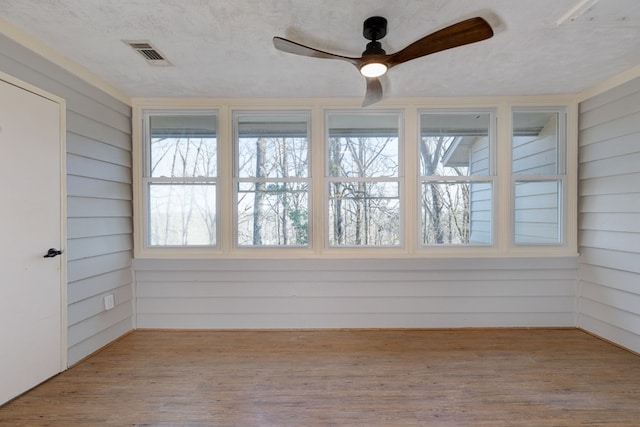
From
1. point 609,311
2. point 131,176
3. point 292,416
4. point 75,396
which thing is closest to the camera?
point 292,416

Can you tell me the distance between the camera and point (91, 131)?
270 cm

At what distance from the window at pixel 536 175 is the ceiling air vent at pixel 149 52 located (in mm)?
3466

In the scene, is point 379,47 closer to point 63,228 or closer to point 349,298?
point 349,298

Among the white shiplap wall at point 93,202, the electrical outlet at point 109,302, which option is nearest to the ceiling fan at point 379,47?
the white shiplap wall at point 93,202

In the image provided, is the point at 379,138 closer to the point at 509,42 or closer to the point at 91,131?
the point at 509,42

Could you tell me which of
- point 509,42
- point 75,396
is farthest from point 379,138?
point 75,396

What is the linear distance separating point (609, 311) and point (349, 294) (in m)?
2.50

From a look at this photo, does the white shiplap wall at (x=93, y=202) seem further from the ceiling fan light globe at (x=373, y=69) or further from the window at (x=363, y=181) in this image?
the ceiling fan light globe at (x=373, y=69)

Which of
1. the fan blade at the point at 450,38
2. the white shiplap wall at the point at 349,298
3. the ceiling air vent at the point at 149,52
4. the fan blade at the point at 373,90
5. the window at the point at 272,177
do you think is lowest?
the white shiplap wall at the point at 349,298

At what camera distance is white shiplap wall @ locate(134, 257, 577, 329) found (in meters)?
3.24

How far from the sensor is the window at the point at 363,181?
3.30m

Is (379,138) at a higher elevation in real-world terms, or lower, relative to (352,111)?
lower

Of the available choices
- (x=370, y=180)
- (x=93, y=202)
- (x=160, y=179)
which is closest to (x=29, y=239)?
(x=93, y=202)

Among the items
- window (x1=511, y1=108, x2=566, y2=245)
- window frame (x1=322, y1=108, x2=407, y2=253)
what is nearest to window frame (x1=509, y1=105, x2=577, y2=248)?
window (x1=511, y1=108, x2=566, y2=245)
